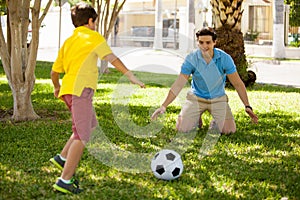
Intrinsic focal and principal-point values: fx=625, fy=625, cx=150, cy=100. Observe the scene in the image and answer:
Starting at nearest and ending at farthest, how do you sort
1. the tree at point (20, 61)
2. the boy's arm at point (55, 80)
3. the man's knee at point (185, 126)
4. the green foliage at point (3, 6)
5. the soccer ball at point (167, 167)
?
the boy's arm at point (55, 80)
the soccer ball at point (167, 167)
the man's knee at point (185, 126)
the tree at point (20, 61)
the green foliage at point (3, 6)

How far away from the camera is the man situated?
719 cm

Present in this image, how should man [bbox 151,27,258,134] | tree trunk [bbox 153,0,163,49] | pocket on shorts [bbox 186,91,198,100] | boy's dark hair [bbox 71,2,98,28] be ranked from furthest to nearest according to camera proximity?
tree trunk [bbox 153,0,163,49] < pocket on shorts [bbox 186,91,198,100] < man [bbox 151,27,258,134] < boy's dark hair [bbox 71,2,98,28]

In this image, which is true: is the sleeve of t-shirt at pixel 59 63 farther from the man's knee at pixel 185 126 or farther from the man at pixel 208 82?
the man's knee at pixel 185 126

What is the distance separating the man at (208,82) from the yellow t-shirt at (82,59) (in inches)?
88.6

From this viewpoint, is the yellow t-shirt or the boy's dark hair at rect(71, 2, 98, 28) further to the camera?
the boy's dark hair at rect(71, 2, 98, 28)

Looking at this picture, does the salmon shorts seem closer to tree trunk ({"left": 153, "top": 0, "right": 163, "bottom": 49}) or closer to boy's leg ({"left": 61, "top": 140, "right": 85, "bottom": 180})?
boy's leg ({"left": 61, "top": 140, "right": 85, "bottom": 180})

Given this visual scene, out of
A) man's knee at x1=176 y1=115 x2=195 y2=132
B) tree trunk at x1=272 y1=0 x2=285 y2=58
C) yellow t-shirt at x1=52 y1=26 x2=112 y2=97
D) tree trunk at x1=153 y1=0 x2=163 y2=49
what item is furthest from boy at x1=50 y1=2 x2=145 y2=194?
tree trunk at x1=153 y1=0 x2=163 y2=49

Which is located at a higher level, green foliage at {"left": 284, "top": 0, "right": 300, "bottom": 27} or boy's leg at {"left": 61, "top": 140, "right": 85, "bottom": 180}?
green foliage at {"left": 284, "top": 0, "right": 300, "bottom": 27}

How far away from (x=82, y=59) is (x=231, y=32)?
955 cm

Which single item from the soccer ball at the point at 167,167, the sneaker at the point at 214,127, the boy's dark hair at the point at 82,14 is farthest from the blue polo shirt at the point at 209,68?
the boy's dark hair at the point at 82,14

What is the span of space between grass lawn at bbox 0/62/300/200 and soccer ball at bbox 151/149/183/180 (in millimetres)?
78

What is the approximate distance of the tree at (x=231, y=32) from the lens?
45.3 ft

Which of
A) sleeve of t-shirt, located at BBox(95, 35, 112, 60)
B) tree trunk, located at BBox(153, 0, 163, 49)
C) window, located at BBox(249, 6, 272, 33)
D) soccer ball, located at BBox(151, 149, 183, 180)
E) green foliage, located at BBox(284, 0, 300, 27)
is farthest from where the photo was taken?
window, located at BBox(249, 6, 272, 33)

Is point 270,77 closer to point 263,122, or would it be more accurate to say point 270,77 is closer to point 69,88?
point 263,122
